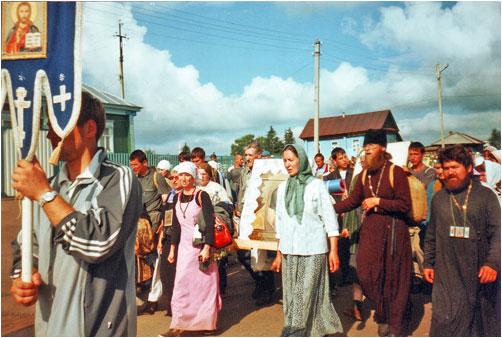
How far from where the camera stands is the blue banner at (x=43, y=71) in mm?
1787

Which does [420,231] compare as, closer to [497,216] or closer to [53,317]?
[497,216]

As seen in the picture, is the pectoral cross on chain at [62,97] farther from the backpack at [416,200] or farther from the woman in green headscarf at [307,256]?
the backpack at [416,200]

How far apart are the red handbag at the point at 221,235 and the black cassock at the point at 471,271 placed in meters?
2.37

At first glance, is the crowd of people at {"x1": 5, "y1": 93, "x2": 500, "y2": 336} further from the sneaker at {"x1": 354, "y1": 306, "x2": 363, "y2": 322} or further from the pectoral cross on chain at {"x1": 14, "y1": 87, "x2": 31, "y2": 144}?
the pectoral cross on chain at {"x1": 14, "y1": 87, "x2": 31, "y2": 144}

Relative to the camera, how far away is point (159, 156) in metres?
19.6

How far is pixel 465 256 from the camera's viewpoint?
353 cm

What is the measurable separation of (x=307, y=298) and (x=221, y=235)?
4.14 feet

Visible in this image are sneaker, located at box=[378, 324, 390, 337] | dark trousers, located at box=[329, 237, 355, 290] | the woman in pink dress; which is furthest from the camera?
dark trousers, located at box=[329, 237, 355, 290]

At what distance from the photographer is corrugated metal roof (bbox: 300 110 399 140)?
50.6 m

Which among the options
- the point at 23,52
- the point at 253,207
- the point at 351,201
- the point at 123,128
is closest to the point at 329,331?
A: the point at 351,201

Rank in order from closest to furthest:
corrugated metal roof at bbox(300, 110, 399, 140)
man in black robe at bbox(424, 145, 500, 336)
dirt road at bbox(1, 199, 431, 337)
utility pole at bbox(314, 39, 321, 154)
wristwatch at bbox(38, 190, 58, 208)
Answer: wristwatch at bbox(38, 190, 58, 208) → man in black robe at bbox(424, 145, 500, 336) → dirt road at bbox(1, 199, 431, 337) → utility pole at bbox(314, 39, 321, 154) → corrugated metal roof at bbox(300, 110, 399, 140)

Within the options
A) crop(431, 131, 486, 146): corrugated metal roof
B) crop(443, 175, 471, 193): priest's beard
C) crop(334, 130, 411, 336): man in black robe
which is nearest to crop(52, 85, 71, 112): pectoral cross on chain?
crop(443, 175, 471, 193): priest's beard

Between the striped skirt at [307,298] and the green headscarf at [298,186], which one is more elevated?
the green headscarf at [298,186]

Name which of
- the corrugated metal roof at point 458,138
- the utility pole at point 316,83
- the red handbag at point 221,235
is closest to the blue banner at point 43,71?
the red handbag at point 221,235
